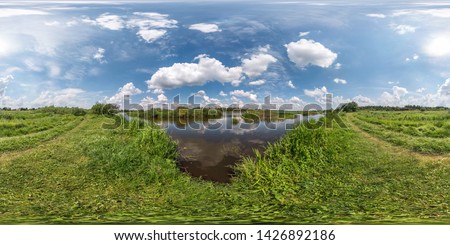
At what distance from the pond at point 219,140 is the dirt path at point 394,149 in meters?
0.59

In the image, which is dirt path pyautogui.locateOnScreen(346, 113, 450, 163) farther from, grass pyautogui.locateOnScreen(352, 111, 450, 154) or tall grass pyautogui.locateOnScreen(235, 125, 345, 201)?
tall grass pyautogui.locateOnScreen(235, 125, 345, 201)

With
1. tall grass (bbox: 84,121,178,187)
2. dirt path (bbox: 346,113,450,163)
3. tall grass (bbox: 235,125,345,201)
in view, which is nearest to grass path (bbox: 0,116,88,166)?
tall grass (bbox: 84,121,178,187)

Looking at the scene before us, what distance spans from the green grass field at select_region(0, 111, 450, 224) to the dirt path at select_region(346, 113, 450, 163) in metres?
0.01

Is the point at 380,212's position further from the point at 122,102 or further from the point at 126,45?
the point at 126,45

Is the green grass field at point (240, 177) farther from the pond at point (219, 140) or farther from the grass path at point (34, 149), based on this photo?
the pond at point (219, 140)

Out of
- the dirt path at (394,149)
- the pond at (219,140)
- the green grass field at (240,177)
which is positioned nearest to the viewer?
the green grass field at (240,177)

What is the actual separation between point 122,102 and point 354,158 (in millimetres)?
2574

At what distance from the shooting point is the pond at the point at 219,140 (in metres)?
3.88

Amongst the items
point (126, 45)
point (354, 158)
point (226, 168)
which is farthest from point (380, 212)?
point (126, 45)

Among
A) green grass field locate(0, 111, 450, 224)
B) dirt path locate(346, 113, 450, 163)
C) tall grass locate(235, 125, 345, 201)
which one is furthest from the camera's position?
dirt path locate(346, 113, 450, 163)

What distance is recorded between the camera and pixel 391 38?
3691mm

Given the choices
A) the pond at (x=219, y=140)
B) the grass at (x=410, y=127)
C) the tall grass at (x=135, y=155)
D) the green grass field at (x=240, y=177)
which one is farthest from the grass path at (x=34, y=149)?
Result: the grass at (x=410, y=127)

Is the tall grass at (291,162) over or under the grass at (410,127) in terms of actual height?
under

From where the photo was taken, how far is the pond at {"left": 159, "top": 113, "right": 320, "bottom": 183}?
3875mm
